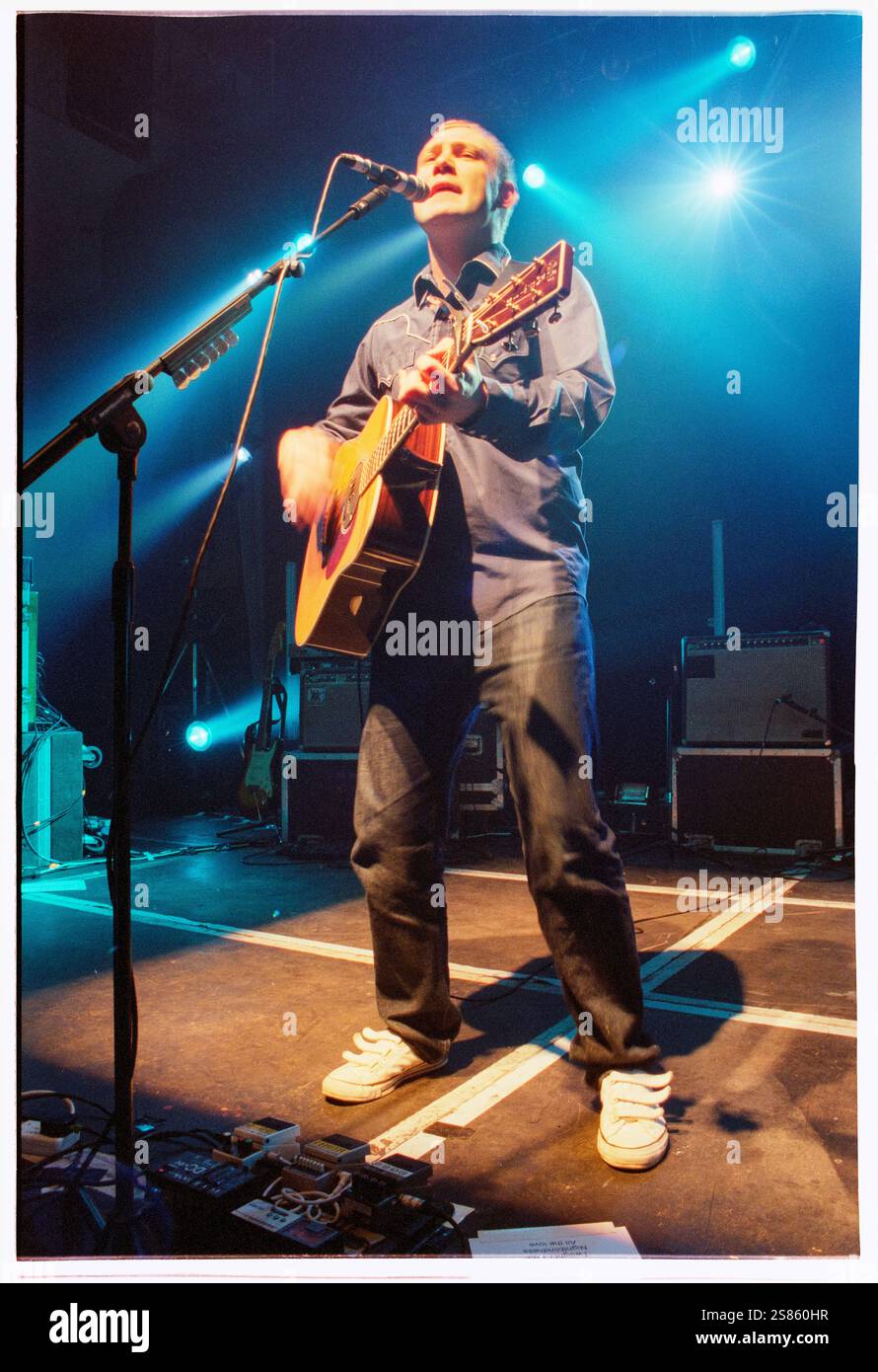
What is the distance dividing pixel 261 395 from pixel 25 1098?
6094mm

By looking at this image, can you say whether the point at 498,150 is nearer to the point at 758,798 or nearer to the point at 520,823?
the point at 520,823

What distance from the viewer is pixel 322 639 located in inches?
75.2

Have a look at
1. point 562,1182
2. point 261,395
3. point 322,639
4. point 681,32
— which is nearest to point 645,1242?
point 562,1182

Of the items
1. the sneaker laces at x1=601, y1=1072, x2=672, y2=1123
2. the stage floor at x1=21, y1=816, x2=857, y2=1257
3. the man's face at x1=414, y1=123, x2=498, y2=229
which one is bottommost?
the stage floor at x1=21, y1=816, x2=857, y2=1257

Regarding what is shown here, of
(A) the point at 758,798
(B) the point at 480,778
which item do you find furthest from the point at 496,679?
(A) the point at 758,798

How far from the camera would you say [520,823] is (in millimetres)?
1711

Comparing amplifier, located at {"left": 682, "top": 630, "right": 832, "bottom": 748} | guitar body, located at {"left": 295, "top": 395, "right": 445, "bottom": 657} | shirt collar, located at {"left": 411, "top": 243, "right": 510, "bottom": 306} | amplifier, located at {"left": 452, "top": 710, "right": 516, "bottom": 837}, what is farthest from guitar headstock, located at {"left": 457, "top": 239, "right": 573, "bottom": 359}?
amplifier, located at {"left": 682, "top": 630, "right": 832, "bottom": 748}

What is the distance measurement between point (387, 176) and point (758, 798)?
4288 millimetres

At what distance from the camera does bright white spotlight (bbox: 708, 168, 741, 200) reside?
4727 millimetres

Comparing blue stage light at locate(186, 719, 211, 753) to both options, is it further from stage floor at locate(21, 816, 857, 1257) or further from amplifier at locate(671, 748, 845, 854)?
amplifier at locate(671, 748, 845, 854)

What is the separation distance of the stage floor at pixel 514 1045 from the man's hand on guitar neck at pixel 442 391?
4.36 feet

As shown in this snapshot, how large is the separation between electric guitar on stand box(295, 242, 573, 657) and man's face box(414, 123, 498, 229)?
0.41 metres

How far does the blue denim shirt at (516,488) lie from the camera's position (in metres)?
1.69
